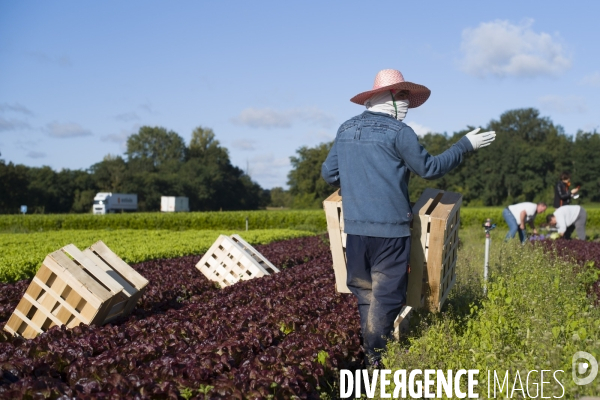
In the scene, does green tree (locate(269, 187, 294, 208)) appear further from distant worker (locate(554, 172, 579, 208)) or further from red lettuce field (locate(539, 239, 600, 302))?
red lettuce field (locate(539, 239, 600, 302))

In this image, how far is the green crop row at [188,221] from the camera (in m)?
29.8

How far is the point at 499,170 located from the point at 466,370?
60.6 meters

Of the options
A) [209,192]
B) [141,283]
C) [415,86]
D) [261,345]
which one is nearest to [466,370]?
[261,345]

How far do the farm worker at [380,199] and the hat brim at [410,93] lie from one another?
0.01 meters

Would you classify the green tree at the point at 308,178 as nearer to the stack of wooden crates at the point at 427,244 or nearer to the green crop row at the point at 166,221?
the green crop row at the point at 166,221

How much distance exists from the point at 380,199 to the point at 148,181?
69395 mm

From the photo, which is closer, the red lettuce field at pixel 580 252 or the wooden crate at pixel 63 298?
the wooden crate at pixel 63 298

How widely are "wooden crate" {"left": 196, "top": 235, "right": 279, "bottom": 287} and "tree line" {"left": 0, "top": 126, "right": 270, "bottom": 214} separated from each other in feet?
156

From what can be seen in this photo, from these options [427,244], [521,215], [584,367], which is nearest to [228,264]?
[427,244]

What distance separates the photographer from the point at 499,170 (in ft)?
200

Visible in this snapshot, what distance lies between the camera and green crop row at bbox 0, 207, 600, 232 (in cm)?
2984

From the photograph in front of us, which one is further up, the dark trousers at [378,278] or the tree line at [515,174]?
the tree line at [515,174]

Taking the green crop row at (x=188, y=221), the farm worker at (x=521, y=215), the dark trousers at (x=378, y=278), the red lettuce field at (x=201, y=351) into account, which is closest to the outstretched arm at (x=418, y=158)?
the dark trousers at (x=378, y=278)

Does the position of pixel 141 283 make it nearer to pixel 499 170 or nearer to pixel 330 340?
pixel 330 340
